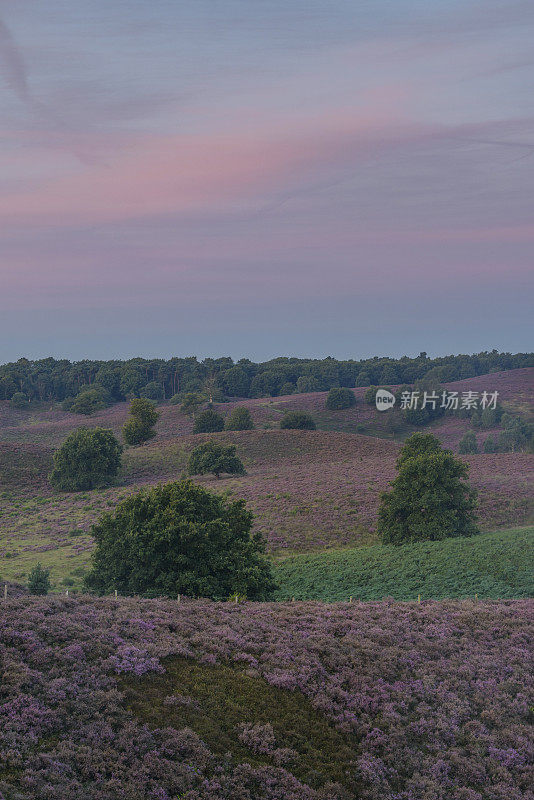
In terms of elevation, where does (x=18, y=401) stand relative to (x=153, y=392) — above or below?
below

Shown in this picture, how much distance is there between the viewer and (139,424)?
96.2 meters

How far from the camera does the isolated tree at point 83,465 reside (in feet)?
241

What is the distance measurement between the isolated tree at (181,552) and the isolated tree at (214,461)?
43.8 meters

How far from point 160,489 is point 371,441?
68.7m

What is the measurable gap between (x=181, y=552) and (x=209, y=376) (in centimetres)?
15756

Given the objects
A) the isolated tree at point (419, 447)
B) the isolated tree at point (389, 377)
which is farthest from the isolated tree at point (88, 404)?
the isolated tree at point (419, 447)

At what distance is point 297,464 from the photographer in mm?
83812

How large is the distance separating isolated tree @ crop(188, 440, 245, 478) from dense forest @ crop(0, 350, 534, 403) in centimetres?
7953

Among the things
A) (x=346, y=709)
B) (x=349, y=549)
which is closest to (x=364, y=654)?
(x=346, y=709)

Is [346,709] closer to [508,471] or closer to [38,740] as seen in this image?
[38,740]

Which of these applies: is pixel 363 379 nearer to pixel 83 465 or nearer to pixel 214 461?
pixel 214 461

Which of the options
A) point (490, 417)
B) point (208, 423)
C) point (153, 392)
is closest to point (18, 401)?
point (153, 392)

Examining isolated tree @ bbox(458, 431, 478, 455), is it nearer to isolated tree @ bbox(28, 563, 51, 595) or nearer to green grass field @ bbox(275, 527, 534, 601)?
green grass field @ bbox(275, 527, 534, 601)

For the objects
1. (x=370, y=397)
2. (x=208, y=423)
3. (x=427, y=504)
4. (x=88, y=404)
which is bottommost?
(x=427, y=504)
